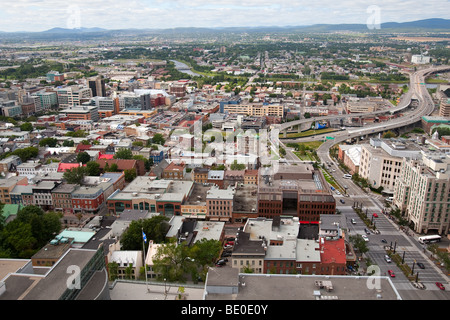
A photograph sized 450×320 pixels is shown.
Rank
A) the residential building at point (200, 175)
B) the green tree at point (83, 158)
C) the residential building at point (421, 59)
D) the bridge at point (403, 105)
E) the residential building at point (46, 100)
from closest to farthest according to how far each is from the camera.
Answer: the residential building at point (200, 175)
the green tree at point (83, 158)
the bridge at point (403, 105)
the residential building at point (46, 100)
the residential building at point (421, 59)

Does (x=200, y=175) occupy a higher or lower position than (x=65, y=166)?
lower

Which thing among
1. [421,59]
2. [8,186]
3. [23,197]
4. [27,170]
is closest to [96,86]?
[27,170]

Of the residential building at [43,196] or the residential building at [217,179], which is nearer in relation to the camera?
the residential building at [43,196]

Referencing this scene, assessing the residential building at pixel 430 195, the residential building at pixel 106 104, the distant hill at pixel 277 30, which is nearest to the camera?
the residential building at pixel 430 195

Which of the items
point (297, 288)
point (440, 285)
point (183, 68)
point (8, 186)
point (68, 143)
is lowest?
point (440, 285)

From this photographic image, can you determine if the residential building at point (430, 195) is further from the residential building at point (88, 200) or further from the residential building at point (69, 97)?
the residential building at point (69, 97)

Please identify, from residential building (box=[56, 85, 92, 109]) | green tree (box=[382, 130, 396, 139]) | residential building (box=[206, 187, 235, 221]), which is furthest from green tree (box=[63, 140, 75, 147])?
green tree (box=[382, 130, 396, 139])

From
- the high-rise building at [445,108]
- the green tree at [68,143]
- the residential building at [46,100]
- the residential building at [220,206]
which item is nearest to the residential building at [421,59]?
the high-rise building at [445,108]

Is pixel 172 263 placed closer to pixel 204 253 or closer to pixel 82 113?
pixel 204 253

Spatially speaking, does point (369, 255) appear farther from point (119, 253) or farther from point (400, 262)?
point (119, 253)

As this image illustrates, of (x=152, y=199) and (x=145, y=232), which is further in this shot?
(x=152, y=199)

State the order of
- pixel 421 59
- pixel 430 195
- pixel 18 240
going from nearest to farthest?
pixel 18 240, pixel 430 195, pixel 421 59
